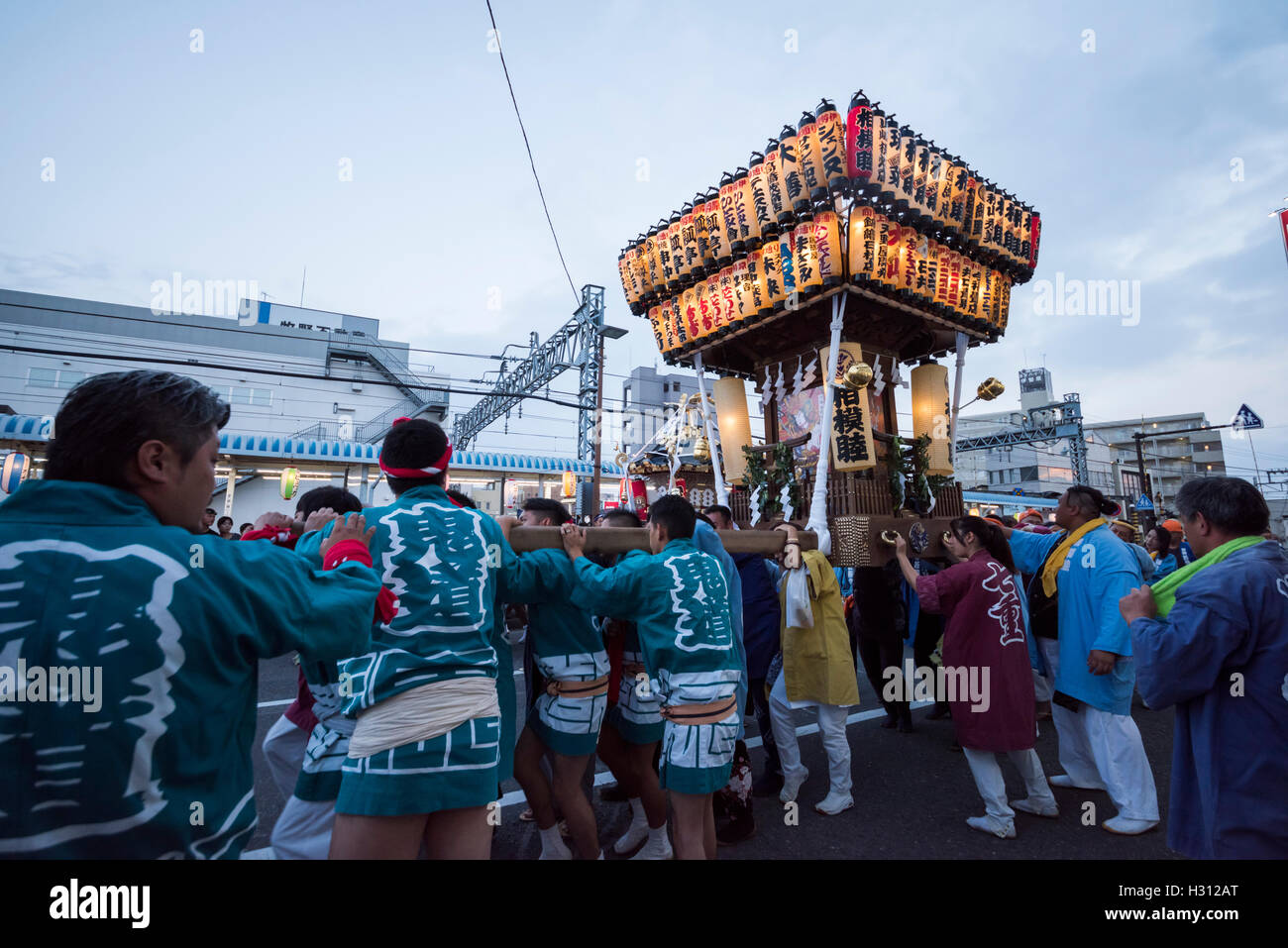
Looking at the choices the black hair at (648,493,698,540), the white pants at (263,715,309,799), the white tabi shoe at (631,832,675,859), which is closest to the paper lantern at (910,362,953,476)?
the black hair at (648,493,698,540)

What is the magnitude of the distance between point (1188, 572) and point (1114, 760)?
7.75 ft

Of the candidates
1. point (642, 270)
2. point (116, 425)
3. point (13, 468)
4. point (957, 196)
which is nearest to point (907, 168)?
point (957, 196)

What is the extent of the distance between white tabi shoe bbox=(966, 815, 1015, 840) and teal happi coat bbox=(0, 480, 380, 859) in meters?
4.42

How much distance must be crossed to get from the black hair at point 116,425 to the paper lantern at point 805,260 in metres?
7.52

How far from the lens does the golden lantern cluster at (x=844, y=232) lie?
7.44m

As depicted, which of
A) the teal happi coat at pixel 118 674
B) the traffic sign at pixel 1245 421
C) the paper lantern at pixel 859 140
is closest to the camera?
the teal happi coat at pixel 118 674

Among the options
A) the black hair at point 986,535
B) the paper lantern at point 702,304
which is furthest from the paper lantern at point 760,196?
the black hair at point 986,535

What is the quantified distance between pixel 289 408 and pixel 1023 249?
30685 mm

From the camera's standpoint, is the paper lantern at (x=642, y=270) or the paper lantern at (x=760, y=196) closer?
the paper lantern at (x=760, y=196)

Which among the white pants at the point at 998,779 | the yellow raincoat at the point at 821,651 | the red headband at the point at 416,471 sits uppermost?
the red headband at the point at 416,471

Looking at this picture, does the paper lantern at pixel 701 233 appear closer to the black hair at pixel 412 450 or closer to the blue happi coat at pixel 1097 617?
the blue happi coat at pixel 1097 617

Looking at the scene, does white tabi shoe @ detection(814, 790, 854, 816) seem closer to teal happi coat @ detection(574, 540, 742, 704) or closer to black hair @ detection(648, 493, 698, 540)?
teal happi coat @ detection(574, 540, 742, 704)
